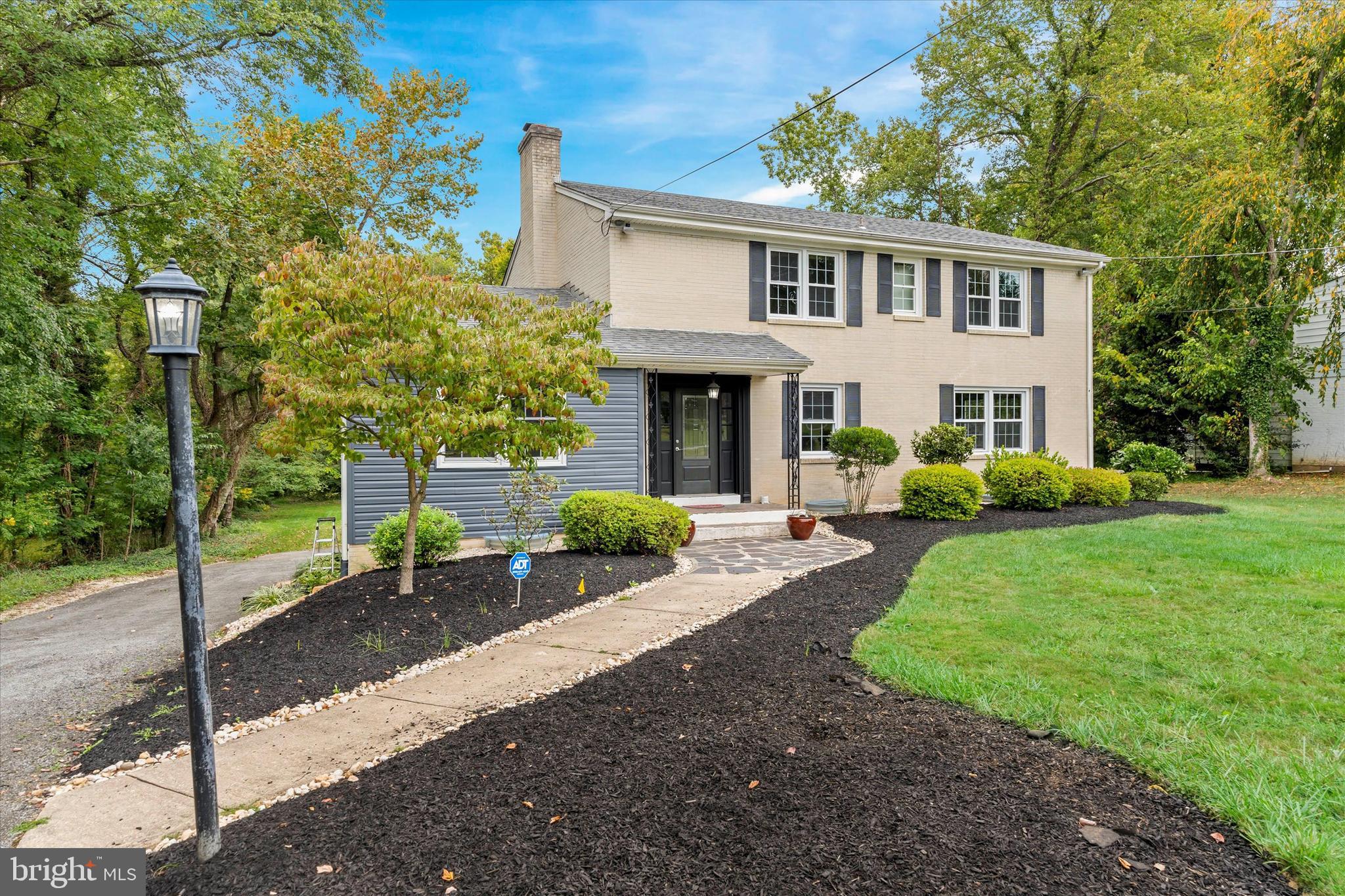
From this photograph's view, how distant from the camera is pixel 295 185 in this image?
15.7 meters

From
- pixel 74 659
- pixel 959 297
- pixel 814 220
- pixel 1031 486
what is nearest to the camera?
pixel 74 659

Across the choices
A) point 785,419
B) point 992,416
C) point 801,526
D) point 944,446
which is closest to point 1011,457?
point 992,416

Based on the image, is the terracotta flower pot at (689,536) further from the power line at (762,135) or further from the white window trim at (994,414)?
the white window trim at (994,414)

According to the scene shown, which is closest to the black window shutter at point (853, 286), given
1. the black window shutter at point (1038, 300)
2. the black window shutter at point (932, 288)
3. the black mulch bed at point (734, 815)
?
the black window shutter at point (932, 288)

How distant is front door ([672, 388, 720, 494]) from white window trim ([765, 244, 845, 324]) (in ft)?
7.54

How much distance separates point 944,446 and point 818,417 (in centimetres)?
245

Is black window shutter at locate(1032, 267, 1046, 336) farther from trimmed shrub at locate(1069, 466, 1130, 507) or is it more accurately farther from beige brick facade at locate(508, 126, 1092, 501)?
trimmed shrub at locate(1069, 466, 1130, 507)

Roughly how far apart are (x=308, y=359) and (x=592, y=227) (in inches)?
307

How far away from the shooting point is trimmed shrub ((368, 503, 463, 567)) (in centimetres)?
834

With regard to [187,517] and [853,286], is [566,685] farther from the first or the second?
[853,286]

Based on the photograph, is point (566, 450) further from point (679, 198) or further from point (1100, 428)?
point (1100, 428)

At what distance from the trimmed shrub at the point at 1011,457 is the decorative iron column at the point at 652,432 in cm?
650

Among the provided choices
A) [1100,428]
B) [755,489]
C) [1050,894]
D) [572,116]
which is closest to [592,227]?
[572,116]

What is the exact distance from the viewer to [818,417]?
46.1ft
